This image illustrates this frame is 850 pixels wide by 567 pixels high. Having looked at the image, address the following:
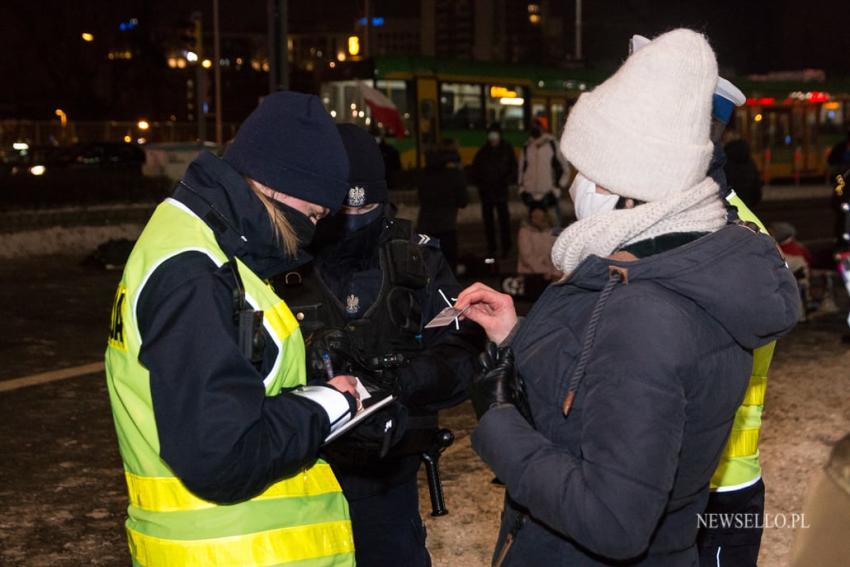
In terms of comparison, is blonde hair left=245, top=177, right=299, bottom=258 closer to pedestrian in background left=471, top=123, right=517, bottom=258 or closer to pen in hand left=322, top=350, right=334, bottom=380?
pen in hand left=322, top=350, right=334, bottom=380

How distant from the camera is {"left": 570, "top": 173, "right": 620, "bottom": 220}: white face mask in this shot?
241cm

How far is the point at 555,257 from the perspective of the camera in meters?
2.48

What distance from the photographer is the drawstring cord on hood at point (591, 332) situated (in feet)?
7.34

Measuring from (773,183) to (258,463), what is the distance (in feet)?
134

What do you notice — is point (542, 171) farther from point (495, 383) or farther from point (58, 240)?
point (495, 383)

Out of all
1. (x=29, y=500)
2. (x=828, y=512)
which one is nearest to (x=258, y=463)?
(x=828, y=512)

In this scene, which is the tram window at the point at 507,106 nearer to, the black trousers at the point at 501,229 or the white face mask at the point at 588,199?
the black trousers at the point at 501,229

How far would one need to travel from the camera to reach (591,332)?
2.24 meters

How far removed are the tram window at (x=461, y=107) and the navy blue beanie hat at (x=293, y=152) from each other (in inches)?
1168

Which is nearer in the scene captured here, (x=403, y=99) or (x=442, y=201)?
(x=442, y=201)

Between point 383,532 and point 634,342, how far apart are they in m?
1.66

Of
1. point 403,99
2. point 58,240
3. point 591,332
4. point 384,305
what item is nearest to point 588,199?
point 591,332

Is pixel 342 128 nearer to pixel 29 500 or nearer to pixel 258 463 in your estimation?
pixel 258 463

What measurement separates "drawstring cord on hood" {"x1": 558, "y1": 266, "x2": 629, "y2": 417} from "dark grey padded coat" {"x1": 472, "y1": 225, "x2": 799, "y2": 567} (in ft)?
0.04
